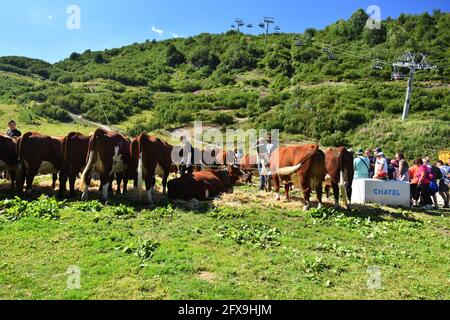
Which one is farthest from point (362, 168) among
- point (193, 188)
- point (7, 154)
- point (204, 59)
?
point (204, 59)

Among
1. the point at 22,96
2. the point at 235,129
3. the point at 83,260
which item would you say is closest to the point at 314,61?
the point at 235,129

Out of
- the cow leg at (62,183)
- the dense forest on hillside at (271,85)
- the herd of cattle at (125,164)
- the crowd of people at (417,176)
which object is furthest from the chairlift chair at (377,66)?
the cow leg at (62,183)

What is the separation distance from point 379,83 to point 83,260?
195 ft

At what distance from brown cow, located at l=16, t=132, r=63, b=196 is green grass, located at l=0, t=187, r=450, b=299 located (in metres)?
2.04

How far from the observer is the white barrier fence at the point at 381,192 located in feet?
51.8

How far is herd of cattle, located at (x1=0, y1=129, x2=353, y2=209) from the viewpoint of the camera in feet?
42.4

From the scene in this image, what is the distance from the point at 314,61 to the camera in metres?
78.2

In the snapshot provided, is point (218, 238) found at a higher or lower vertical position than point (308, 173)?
lower

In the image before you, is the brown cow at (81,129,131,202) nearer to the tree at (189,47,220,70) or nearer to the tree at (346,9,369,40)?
the tree at (189,47,220,70)

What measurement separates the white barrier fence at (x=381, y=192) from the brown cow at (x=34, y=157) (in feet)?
31.0

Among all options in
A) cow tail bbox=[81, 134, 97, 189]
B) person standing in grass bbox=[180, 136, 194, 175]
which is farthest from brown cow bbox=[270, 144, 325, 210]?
cow tail bbox=[81, 134, 97, 189]

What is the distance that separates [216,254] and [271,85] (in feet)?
211
